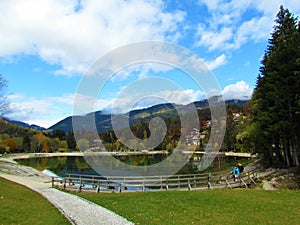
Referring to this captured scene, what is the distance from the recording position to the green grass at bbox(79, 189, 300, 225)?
11.3 m

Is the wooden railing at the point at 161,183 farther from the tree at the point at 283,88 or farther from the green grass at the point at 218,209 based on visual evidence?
the tree at the point at 283,88

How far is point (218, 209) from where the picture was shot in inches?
529

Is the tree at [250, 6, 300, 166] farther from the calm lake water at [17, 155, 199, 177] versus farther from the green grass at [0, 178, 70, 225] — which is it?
the green grass at [0, 178, 70, 225]

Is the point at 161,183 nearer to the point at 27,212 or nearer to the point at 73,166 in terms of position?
the point at 27,212

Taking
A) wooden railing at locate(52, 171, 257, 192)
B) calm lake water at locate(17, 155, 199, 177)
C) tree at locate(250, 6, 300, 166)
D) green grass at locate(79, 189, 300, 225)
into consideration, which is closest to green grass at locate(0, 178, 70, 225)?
green grass at locate(79, 189, 300, 225)

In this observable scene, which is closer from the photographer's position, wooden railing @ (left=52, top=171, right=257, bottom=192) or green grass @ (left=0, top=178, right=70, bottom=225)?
green grass @ (left=0, top=178, right=70, bottom=225)

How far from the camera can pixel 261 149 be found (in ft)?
116

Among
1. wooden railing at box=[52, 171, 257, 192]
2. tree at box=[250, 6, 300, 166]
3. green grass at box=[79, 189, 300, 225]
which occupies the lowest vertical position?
green grass at box=[79, 189, 300, 225]

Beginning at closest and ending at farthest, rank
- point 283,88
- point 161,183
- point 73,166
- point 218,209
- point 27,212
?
point 27,212 → point 218,209 → point 161,183 → point 283,88 → point 73,166

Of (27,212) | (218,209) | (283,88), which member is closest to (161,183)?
(218,209)

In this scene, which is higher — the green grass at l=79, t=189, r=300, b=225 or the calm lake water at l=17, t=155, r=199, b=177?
the calm lake water at l=17, t=155, r=199, b=177

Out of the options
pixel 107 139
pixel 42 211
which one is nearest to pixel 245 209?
pixel 42 211

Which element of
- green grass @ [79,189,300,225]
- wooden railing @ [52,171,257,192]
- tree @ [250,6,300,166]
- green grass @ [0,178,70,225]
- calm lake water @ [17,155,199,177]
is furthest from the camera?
calm lake water @ [17,155,199,177]

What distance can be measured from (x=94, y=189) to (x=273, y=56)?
77.9 feet
